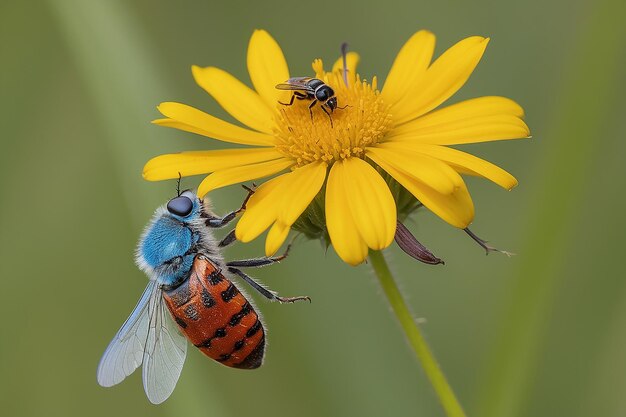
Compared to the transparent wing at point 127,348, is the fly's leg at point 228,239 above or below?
above

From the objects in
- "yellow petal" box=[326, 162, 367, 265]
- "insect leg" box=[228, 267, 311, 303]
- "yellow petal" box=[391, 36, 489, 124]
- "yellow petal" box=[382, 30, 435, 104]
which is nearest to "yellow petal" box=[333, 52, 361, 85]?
"yellow petal" box=[382, 30, 435, 104]

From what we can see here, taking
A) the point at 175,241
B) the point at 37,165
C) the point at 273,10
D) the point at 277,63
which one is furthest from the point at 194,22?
the point at 175,241

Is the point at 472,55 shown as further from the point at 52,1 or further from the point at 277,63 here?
the point at 52,1

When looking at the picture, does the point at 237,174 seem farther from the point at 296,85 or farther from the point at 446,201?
the point at 446,201

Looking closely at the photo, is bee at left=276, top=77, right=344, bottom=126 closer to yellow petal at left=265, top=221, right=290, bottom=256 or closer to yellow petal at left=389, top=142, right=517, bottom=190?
yellow petal at left=389, top=142, right=517, bottom=190

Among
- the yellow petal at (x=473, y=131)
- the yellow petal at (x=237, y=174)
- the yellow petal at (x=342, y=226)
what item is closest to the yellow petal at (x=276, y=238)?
the yellow petal at (x=342, y=226)

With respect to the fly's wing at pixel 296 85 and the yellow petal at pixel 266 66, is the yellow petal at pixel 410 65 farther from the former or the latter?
the yellow petal at pixel 266 66
